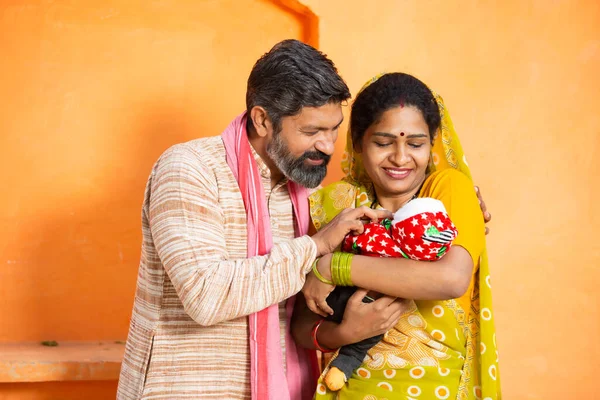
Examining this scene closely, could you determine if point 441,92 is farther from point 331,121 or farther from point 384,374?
point 384,374

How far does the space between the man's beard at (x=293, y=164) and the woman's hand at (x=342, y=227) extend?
0.33 meters

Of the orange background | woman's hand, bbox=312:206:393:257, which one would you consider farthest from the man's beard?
the orange background

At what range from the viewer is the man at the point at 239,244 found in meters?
2.47

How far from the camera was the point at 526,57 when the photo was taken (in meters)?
4.29

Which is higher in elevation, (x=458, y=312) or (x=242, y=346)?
(x=458, y=312)

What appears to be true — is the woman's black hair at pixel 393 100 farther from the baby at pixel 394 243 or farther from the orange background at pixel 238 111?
the orange background at pixel 238 111

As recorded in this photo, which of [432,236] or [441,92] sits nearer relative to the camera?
[432,236]

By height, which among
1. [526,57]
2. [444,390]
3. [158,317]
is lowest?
[444,390]

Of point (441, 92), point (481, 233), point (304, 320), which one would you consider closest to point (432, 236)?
point (481, 233)

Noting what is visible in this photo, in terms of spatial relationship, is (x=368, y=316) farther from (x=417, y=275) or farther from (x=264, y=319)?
(x=264, y=319)

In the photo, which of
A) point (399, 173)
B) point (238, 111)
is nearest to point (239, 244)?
point (399, 173)

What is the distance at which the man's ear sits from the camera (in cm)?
289

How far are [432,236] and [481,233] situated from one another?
35cm

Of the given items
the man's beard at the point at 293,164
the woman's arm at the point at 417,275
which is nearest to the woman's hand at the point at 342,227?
the woman's arm at the point at 417,275
